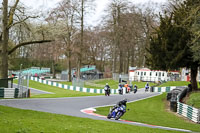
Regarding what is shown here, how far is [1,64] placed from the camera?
2503 cm

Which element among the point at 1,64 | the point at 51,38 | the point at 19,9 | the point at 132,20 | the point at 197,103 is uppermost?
the point at 132,20

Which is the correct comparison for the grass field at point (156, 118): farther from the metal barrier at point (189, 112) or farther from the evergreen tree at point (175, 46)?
the evergreen tree at point (175, 46)

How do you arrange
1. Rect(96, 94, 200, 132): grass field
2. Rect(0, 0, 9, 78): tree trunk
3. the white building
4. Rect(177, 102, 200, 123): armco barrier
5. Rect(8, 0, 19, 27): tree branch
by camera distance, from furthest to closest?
the white building
Rect(8, 0, 19, 27): tree branch
Rect(0, 0, 9, 78): tree trunk
Rect(177, 102, 200, 123): armco barrier
Rect(96, 94, 200, 132): grass field

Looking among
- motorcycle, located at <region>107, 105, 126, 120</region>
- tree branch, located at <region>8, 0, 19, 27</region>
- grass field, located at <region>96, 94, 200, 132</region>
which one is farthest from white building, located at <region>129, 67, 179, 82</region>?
motorcycle, located at <region>107, 105, 126, 120</region>

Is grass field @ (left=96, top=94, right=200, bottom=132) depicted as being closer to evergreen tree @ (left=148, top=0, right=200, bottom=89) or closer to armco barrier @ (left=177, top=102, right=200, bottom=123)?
armco barrier @ (left=177, top=102, right=200, bottom=123)

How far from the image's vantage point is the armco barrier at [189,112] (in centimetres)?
1860

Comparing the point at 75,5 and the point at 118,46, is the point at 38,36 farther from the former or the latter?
the point at 118,46

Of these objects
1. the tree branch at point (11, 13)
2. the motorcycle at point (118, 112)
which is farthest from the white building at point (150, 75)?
the motorcycle at point (118, 112)

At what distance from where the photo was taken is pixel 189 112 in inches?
798

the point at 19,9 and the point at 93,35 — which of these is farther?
the point at 93,35

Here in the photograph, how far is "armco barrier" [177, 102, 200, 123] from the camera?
1860cm

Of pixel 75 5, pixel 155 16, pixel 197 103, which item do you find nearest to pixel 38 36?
pixel 197 103

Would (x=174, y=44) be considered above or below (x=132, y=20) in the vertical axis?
below

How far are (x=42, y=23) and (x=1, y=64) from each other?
5.02m
